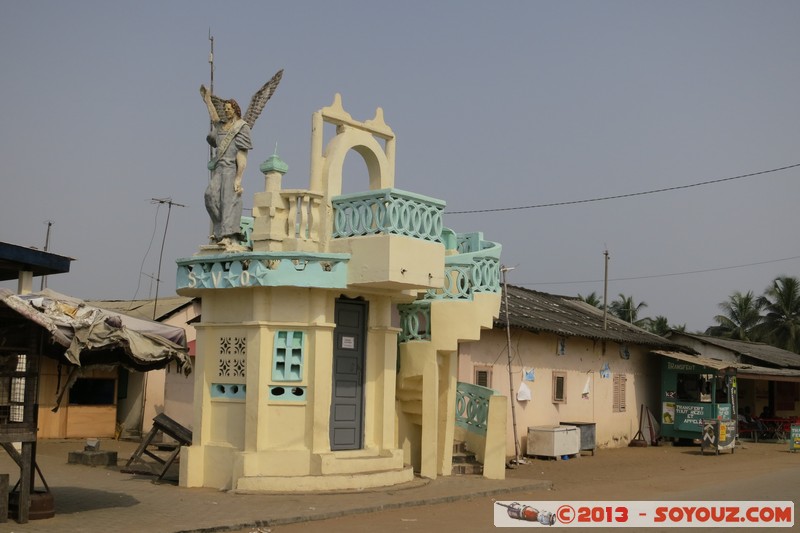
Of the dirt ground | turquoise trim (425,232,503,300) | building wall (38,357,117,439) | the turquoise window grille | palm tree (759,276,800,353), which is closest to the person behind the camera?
the turquoise window grille

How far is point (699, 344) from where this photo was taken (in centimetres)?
3041

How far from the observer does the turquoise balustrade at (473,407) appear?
54.5ft

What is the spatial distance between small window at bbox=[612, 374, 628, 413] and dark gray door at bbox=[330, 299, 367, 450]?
13332 mm

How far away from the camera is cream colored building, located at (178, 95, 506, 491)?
13.7 m

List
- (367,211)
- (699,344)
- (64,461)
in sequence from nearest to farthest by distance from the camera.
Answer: (367,211) < (64,461) < (699,344)

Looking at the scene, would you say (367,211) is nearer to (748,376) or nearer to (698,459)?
(698,459)

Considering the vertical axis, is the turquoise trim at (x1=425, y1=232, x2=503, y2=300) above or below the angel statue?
below

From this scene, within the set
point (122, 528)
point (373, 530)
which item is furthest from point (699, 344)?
point (122, 528)

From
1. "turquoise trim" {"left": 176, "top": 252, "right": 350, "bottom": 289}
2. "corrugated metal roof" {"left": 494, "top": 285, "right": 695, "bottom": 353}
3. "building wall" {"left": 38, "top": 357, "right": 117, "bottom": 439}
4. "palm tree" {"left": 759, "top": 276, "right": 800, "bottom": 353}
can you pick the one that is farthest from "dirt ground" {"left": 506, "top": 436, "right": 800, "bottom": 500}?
"palm tree" {"left": 759, "top": 276, "right": 800, "bottom": 353}

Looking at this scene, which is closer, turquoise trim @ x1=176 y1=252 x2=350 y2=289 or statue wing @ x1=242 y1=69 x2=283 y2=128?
turquoise trim @ x1=176 y1=252 x2=350 y2=289

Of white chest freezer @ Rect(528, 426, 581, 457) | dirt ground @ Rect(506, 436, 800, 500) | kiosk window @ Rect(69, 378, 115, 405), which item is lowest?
dirt ground @ Rect(506, 436, 800, 500)

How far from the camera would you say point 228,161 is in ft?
48.5

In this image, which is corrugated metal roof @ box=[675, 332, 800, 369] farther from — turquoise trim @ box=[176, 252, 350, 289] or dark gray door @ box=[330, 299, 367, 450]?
turquoise trim @ box=[176, 252, 350, 289]

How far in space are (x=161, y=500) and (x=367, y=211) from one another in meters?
5.11
